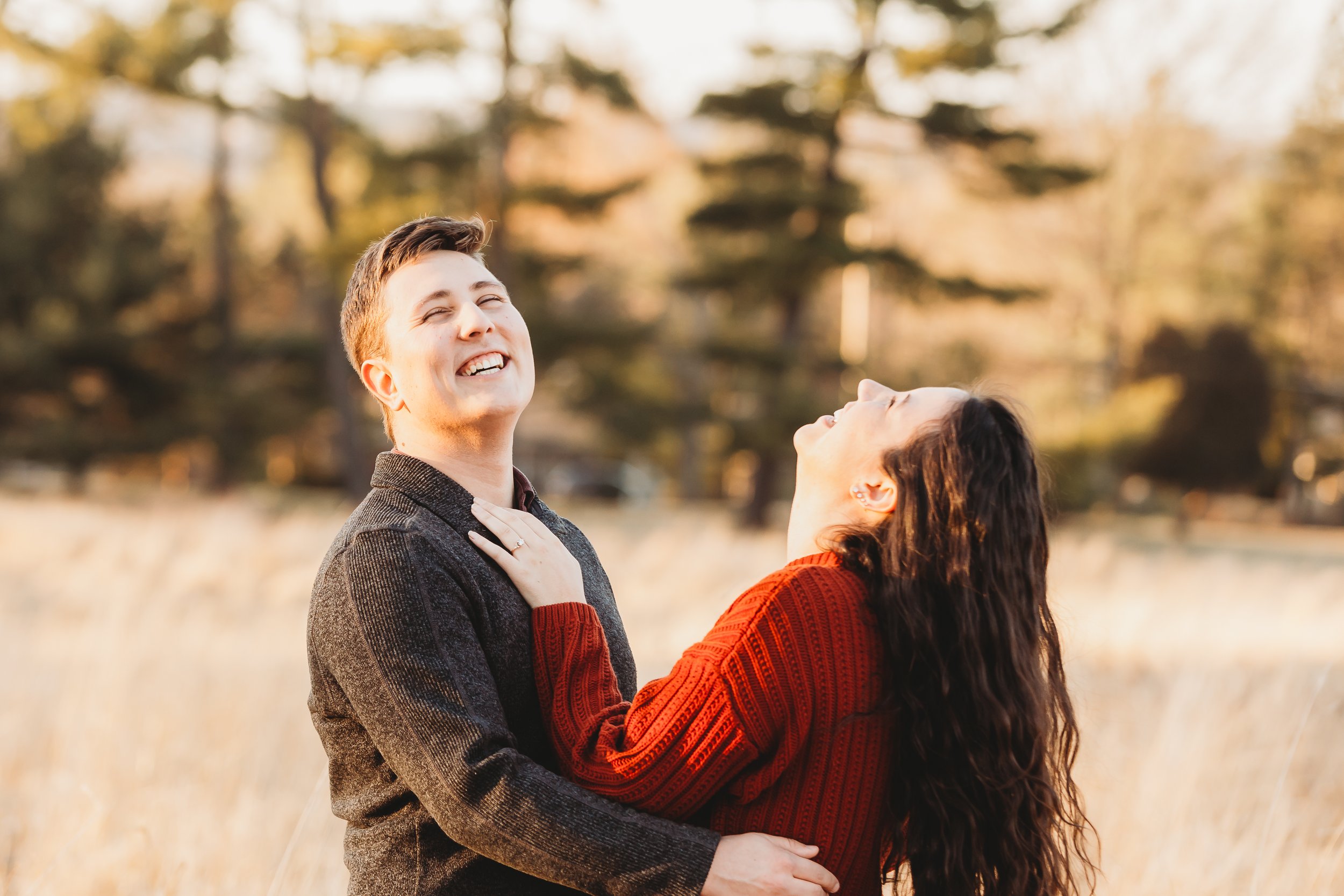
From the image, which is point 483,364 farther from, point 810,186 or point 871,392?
point 810,186

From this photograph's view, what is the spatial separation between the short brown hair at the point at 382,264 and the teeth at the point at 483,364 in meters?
0.18

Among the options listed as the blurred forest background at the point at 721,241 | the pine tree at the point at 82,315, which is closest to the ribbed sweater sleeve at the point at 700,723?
the blurred forest background at the point at 721,241

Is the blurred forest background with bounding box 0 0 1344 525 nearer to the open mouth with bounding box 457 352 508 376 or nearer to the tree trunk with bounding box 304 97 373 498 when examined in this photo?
the tree trunk with bounding box 304 97 373 498

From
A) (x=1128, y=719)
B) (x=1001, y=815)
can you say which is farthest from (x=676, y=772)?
(x=1128, y=719)

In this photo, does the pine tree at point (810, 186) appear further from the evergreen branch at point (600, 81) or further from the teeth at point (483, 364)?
the teeth at point (483, 364)

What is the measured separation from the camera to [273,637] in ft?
24.9

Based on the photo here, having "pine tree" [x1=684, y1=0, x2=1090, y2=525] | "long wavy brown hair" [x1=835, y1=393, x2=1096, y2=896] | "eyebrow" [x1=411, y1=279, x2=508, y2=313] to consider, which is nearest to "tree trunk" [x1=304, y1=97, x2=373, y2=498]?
"pine tree" [x1=684, y1=0, x2=1090, y2=525]

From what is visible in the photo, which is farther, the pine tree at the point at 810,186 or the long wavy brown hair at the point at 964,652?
the pine tree at the point at 810,186

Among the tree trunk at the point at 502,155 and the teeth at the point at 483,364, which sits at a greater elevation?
the tree trunk at the point at 502,155

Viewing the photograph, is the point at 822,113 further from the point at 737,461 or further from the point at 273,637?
the point at 737,461

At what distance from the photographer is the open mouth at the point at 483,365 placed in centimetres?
214

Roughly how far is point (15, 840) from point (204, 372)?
1669 centimetres

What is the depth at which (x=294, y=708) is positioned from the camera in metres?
5.70

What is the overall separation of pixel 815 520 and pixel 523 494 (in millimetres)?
652
